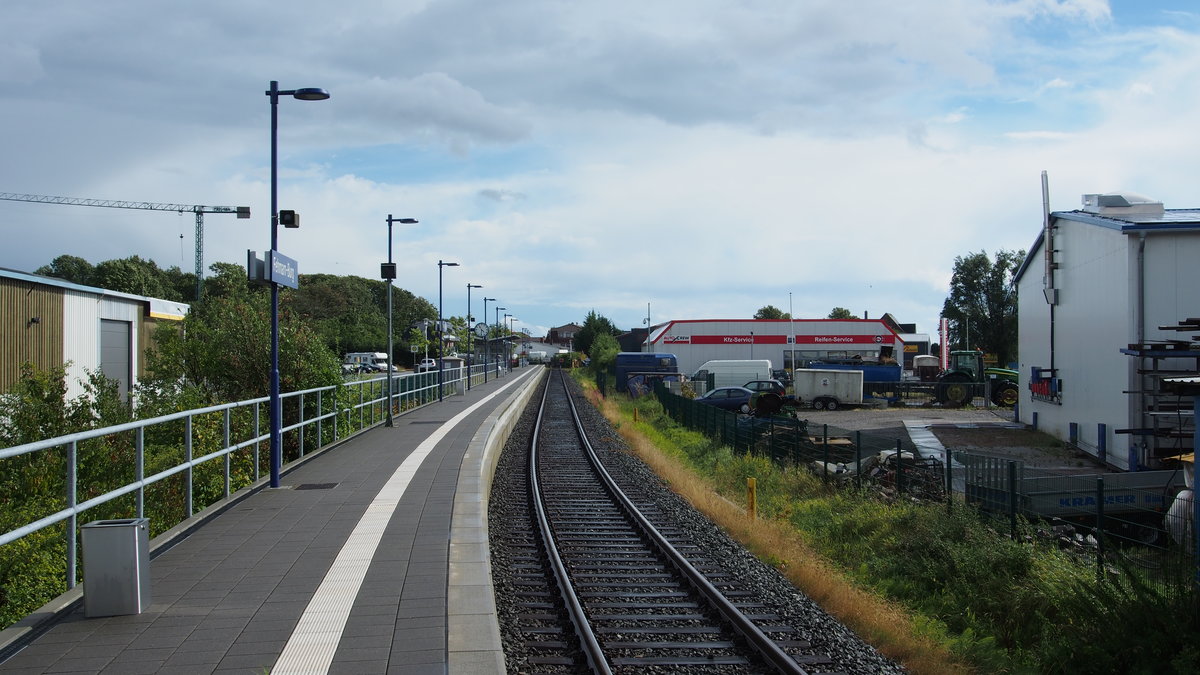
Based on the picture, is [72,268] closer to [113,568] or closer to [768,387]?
[768,387]

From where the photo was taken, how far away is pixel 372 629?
6102 millimetres

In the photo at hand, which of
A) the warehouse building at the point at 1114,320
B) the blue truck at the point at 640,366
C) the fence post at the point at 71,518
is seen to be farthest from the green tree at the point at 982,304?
the fence post at the point at 71,518

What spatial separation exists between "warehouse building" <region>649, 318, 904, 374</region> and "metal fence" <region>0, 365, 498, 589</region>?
54300 millimetres

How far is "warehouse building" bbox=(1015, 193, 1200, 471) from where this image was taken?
19.2 metres

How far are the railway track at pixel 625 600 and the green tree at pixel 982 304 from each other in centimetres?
8473

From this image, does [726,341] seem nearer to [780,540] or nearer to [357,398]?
[357,398]

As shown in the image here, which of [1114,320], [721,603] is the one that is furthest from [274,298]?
[1114,320]

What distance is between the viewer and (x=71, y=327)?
94.6 feet

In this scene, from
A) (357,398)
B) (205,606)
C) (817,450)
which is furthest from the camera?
(357,398)

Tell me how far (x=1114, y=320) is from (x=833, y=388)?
1930cm

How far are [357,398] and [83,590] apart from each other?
48.4ft

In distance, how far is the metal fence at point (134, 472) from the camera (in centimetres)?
731

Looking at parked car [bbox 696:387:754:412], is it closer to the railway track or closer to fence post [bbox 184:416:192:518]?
the railway track

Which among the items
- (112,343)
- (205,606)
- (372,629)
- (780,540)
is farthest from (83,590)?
(112,343)
